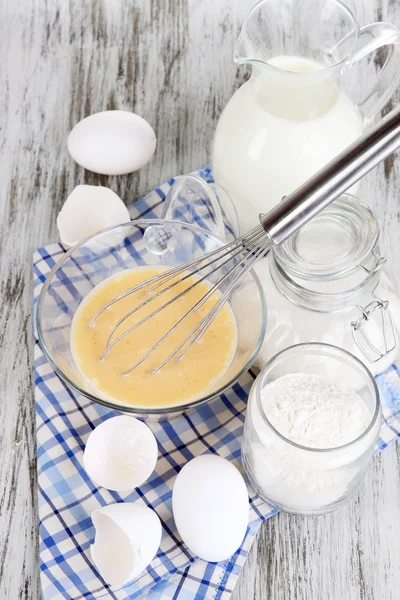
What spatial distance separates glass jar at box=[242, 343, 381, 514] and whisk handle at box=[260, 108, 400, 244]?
0.55 ft

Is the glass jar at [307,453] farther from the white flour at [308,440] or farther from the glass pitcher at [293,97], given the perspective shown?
the glass pitcher at [293,97]

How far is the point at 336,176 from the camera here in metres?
0.83

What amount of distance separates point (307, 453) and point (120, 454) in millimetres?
253

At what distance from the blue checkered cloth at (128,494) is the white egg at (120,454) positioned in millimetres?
30

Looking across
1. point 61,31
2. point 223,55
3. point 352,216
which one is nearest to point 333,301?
point 352,216

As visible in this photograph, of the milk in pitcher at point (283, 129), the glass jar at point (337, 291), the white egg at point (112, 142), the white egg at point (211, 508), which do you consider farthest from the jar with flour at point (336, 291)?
the white egg at point (112, 142)

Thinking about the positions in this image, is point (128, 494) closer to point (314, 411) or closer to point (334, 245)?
point (314, 411)

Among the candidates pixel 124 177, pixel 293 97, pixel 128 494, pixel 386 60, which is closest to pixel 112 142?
pixel 124 177

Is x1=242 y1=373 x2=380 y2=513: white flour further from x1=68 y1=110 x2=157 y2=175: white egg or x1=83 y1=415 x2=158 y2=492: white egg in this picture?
x1=68 y1=110 x2=157 y2=175: white egg

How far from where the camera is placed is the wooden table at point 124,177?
937 millimetres

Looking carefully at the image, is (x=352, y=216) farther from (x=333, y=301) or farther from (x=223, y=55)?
(x=223, y=55)

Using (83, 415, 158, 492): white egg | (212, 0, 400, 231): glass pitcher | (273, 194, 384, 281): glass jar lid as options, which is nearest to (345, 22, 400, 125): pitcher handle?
(212, 0, 400, 231): glass pitcher

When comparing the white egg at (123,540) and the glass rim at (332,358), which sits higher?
the glass rim at (332,358)

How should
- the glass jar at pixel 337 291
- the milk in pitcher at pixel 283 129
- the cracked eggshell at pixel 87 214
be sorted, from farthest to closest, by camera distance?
the cracked eggshell at pixel 87 214 < the milk in pitcher at pixel 283 129 < the glass jar at pixel 337 291
